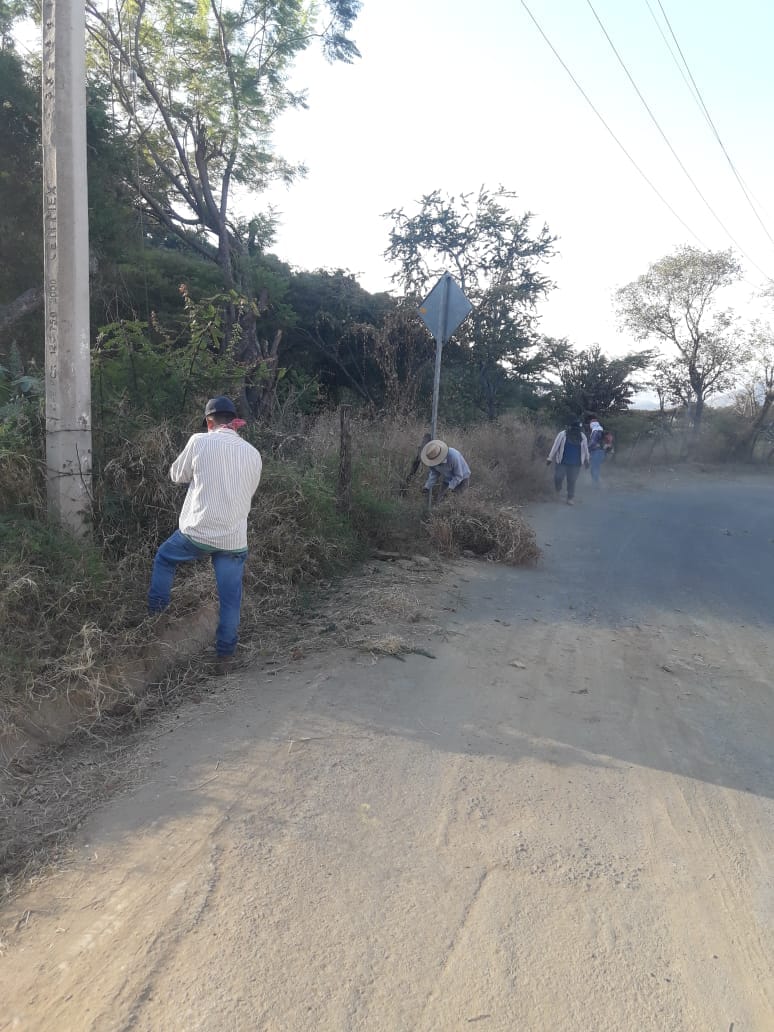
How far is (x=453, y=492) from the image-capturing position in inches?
358

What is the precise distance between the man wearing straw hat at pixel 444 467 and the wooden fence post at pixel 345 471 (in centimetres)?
180

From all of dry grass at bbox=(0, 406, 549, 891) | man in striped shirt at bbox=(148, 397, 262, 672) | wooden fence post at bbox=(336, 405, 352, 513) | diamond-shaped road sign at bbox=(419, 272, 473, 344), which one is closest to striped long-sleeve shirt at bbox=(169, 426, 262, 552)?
man in striped shirt at bbox=(148, 397, 262, 672)

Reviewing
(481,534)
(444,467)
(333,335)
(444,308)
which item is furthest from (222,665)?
(333,335)

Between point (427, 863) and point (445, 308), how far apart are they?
284 inches

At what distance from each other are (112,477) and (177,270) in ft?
36.7

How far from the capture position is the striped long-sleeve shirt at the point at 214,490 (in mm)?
4531

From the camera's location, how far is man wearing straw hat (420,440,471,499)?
8977 millimetres

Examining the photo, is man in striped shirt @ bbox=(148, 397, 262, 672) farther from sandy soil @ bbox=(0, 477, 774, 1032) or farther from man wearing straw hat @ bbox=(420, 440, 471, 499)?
man wearing straw hat @ bbox=(420, 440, 471, 499)

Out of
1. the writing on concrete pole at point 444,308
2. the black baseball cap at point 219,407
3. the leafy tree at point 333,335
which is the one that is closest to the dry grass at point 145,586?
the black baseball cap at point 219,407

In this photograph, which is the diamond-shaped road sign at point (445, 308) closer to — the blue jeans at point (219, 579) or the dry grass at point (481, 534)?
the dry grass at point (481, 534)

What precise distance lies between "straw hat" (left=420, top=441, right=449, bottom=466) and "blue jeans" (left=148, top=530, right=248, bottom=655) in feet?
15.2

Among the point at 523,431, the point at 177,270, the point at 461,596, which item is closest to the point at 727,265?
the point at 523,431

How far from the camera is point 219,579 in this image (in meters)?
4.61

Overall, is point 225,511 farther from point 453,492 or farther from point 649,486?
point 649,486
